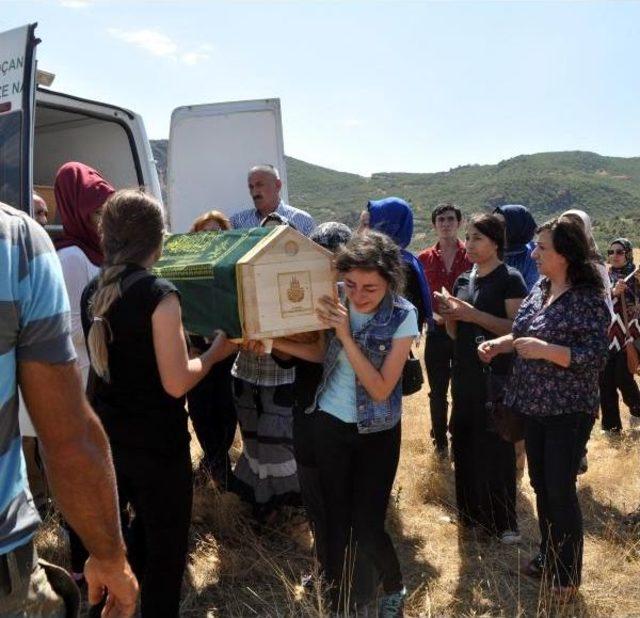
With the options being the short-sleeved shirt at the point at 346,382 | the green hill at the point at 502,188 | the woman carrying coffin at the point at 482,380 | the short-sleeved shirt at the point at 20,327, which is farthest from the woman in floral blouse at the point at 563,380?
the green hill at the point at 502,188

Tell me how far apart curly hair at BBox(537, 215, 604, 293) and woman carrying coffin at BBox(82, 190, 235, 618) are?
1.66 m

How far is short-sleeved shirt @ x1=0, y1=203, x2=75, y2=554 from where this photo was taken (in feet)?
4.36

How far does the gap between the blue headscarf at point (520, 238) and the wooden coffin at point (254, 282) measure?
2.27 metres

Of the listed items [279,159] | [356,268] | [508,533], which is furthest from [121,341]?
[279,159]

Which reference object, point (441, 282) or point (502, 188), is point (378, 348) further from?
point (502, 188)

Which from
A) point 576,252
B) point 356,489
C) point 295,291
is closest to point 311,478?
point 356,489

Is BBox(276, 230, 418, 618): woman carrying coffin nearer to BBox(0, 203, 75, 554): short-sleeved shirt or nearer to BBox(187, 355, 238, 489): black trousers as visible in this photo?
BBox(0, 203, 75, 554): short-sleeved shirt

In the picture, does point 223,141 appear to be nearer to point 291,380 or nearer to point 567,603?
point 291,380

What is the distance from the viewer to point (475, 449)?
3.89 meters

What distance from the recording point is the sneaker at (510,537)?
3.83 m

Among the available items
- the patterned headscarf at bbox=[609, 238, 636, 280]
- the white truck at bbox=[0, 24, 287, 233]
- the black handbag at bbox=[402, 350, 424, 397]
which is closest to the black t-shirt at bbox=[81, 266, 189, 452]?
the black handbag at bbox=[402, 350, 424, 397]

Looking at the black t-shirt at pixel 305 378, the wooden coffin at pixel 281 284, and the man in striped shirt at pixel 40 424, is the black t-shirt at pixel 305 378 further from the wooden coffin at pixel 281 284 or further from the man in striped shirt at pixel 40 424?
the man in striped shirt at pixel 40 424

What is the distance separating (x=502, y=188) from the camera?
60.0 metres

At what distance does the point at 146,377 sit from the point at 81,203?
47.1 inches
